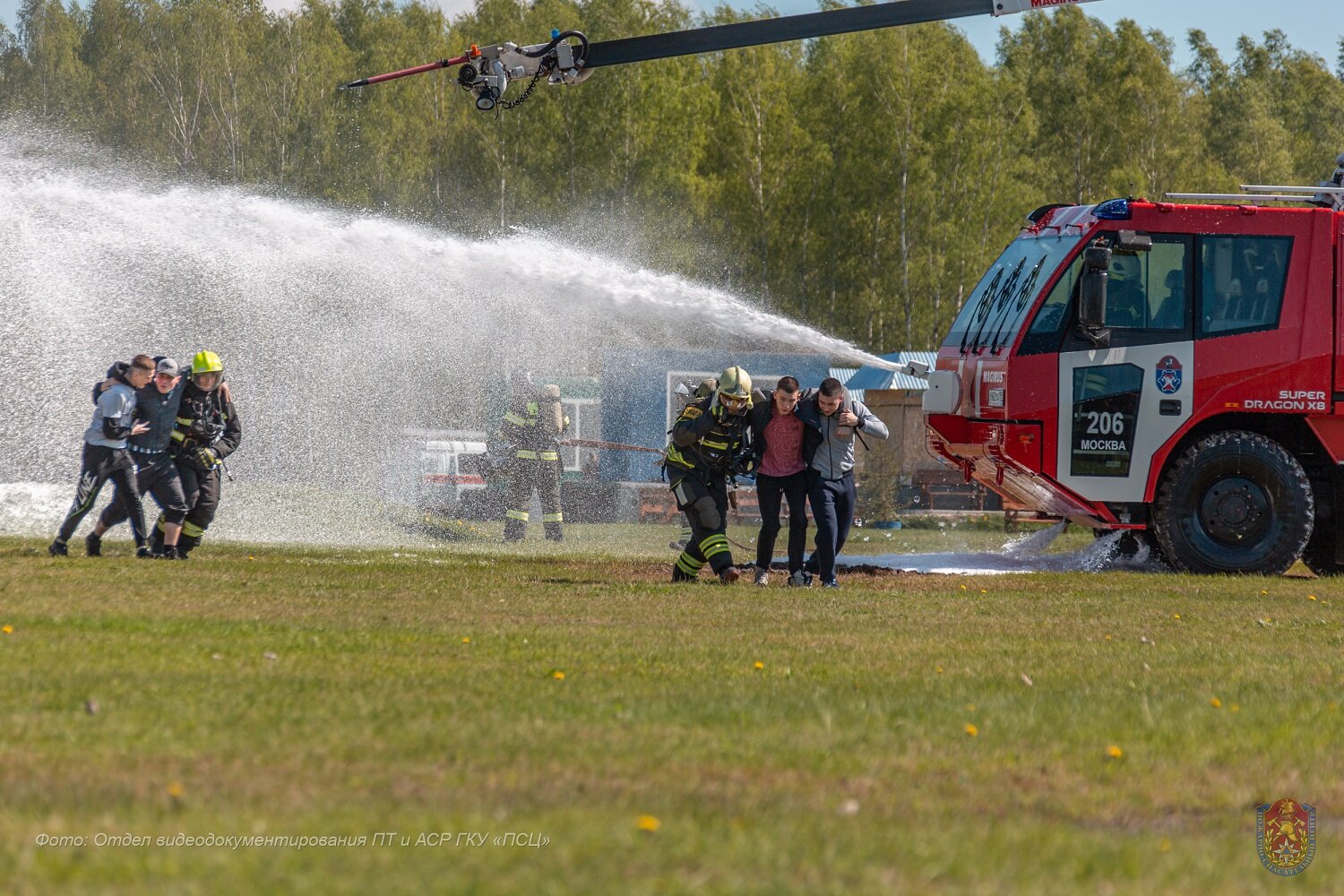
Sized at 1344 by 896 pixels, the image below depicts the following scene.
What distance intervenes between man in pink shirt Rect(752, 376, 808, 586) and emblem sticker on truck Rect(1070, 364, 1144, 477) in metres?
2.64

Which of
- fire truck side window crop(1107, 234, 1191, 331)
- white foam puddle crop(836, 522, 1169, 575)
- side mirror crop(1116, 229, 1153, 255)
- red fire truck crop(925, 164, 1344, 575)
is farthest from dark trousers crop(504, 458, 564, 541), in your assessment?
side mirror crop(1116, 229, 1153, 255)

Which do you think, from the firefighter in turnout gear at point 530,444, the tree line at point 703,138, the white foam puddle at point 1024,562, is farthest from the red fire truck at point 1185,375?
the tree line at point 703,138

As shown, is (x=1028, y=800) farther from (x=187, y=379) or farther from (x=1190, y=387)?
(x=187, y=379)

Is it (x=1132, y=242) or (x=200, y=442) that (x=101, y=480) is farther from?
A: (x=1132, y=242)

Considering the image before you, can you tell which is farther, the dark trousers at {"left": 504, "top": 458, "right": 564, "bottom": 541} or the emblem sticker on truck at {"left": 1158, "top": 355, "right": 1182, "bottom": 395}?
the dark trousers at {"left": 504, "top": 458, "right": 564, "bottom": 541}

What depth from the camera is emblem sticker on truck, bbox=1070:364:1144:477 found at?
1375 centimetres

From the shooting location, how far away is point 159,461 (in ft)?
45.0

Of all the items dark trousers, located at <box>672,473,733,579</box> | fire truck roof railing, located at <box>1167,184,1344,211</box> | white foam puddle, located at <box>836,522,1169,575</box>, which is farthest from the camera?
white foam puddle, located at <box>836,522,1169,575</box>

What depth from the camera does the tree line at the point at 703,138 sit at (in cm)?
4478

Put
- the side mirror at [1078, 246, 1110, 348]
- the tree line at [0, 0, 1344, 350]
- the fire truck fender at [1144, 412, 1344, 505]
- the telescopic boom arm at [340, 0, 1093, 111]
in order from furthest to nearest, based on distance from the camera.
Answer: the tree line at [0, 0, 1344, 350], the fire truck fender at [1144, 412, 1344, 505], the side mirror at [1078, 246, 1110, 348], the telescopic boom arm at [340, 0, 1093, 111]

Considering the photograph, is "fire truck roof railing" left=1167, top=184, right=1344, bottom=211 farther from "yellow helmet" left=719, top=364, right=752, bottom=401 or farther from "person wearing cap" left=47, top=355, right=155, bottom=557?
"person wearing cap" left=47, top=355, right=155, bottom=557

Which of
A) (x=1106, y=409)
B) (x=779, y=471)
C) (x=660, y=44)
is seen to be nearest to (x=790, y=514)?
(x=779, y=471)

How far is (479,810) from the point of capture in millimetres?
4387

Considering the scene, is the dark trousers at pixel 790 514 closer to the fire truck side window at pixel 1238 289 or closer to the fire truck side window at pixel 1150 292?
the fire truck side window at pixel 1150 292
